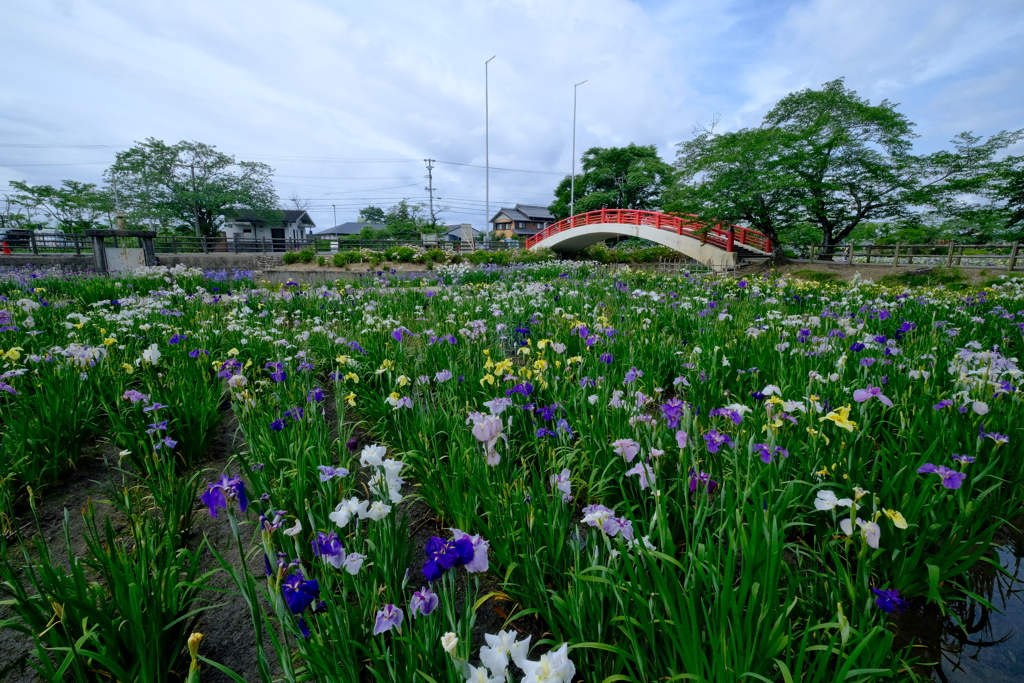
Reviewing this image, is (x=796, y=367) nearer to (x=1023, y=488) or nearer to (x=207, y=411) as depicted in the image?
(x=1023, y=488)

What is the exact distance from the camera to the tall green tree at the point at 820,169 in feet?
61.6

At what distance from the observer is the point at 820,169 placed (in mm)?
20891

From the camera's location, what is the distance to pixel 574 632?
1.34 metres

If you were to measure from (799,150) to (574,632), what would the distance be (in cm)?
2378

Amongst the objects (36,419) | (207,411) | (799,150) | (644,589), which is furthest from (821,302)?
(799,150)

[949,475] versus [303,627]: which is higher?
[949,475]

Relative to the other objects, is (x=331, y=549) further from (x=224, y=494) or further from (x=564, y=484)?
(x=564, y=484)

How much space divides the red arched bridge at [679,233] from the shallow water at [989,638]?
20088 millimetres

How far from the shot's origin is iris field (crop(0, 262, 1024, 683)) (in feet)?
3.86

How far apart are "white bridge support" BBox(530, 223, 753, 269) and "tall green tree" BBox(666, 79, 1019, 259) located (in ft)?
6.50

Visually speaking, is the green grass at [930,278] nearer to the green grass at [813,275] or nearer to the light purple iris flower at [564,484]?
the green grass at [813,275]

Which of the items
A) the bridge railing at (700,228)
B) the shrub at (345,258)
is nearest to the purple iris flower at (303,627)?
the shrub at (345,258)

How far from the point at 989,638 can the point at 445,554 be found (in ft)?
6.36

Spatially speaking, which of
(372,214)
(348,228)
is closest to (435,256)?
(348,228)
